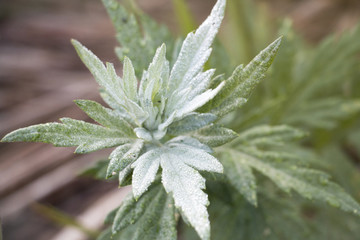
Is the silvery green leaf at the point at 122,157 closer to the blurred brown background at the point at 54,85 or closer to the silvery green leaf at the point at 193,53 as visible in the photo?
the silvery green leaf at the point at 193,53

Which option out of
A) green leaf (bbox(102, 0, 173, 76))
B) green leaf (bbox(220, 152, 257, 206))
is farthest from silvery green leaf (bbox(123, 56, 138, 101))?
green leaf (bbox(220, 152, 257, 206))

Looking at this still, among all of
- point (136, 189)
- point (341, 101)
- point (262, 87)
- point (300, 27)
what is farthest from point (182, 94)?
point (300, 27)

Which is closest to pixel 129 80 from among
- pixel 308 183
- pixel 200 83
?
pixel 200 83

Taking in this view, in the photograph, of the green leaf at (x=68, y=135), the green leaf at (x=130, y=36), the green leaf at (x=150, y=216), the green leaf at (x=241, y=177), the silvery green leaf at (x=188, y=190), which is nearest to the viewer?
the silvery green leaf at (x=188, y=190)

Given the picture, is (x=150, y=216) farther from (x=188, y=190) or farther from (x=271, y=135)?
(x=271, y=135)

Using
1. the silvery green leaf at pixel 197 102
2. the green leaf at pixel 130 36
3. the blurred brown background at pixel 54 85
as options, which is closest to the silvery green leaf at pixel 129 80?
the silvery green leaf at pixel 197 102
